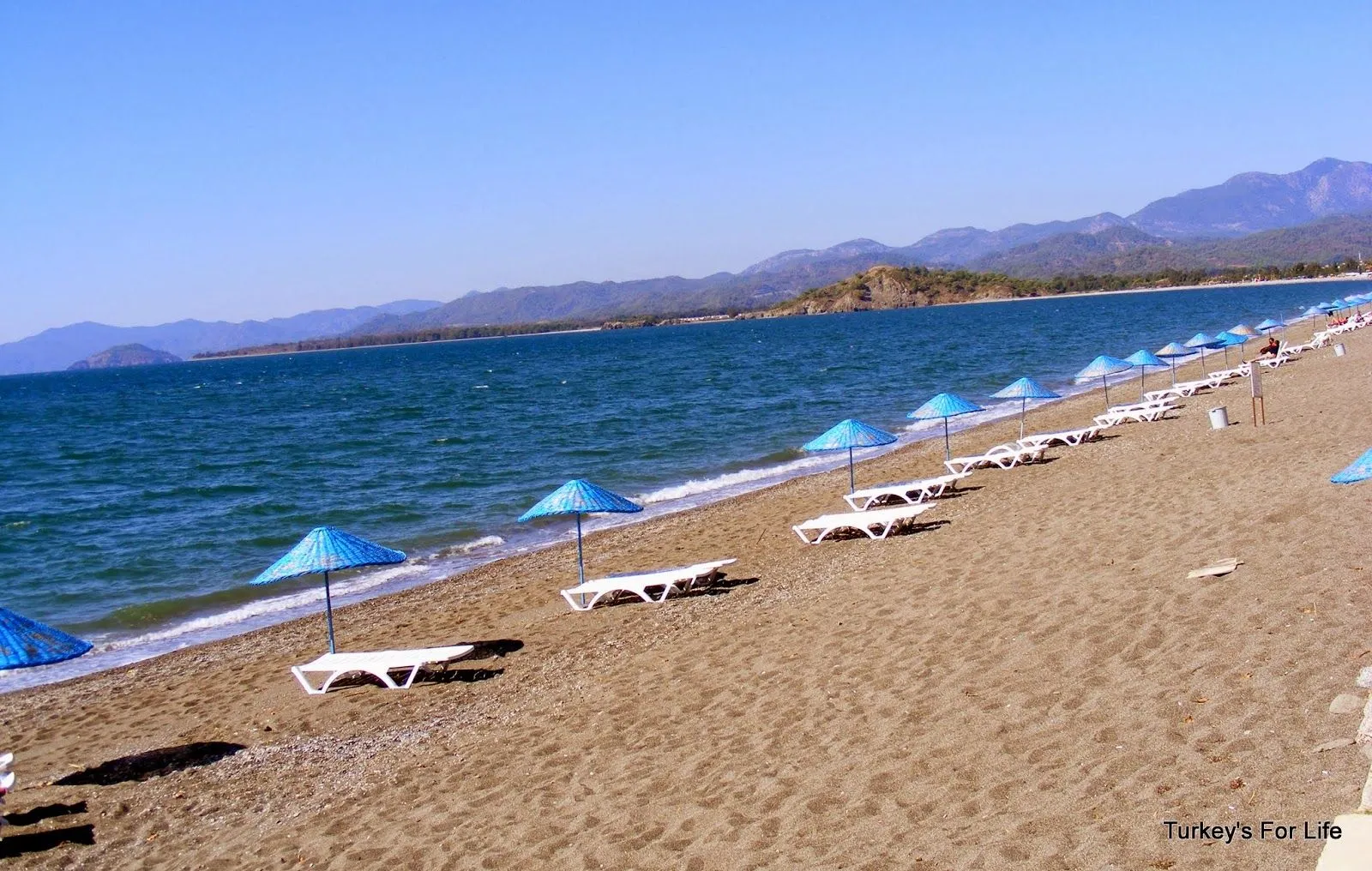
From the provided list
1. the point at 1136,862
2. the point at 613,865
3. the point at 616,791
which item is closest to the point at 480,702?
the point at 616,791

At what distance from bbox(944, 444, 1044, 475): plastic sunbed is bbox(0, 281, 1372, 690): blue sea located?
538cm

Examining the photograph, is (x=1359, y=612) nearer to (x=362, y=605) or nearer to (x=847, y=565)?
(x=847, y=565)

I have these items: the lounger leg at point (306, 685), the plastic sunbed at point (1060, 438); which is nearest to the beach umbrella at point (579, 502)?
the lounger leg at point (306, 685)

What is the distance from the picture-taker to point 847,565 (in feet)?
42.1

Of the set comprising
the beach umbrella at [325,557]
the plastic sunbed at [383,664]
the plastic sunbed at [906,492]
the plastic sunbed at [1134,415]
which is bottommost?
the plastic sunbed at [383,664]

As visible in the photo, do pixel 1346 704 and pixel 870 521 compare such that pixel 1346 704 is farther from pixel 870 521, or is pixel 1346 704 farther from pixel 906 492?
pixel 906 492

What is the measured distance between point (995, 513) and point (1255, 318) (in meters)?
64.7

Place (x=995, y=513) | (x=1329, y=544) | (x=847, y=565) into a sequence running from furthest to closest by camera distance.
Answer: (x=995, y=513) → (x=847, y=565) → (x=1329, y=544)

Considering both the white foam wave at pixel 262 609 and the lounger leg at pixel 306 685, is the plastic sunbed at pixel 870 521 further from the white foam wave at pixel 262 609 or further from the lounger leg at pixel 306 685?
the lounger leg at pixel 306 685

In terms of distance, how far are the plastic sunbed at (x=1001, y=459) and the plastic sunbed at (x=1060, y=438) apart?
173mm

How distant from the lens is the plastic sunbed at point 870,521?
568 inches

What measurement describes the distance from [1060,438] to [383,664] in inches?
572

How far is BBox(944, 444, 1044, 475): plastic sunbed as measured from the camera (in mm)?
19062

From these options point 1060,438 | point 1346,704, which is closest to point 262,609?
point 1346,704
